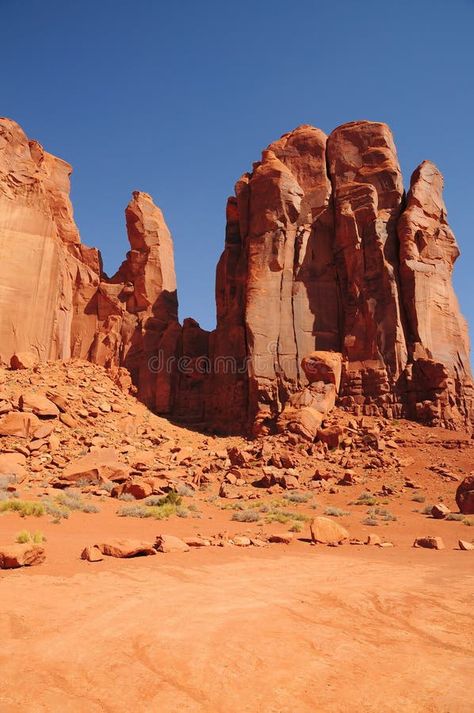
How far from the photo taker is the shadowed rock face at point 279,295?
29.4m

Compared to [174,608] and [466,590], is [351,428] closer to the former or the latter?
[466,590]

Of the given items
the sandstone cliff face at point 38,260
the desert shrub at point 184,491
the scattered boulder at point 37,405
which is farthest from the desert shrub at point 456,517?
the sandstone cliff face at point 38,260

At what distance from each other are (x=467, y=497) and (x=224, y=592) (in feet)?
42.8

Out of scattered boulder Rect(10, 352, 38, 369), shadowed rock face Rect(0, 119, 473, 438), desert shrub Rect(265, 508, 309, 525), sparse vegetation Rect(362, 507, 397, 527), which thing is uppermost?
shadowed rock face Rect(0, 119, 473, 438)

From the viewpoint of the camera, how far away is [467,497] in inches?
651

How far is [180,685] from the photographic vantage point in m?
3.61

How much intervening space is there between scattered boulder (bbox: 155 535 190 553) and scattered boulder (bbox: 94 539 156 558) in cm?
43

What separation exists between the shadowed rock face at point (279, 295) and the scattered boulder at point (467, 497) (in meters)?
10.3

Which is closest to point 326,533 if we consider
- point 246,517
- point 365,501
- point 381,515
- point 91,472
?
point 246,517

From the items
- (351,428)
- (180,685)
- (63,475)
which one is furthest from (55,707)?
(351,428)

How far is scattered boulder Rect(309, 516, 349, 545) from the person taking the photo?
38.7ft

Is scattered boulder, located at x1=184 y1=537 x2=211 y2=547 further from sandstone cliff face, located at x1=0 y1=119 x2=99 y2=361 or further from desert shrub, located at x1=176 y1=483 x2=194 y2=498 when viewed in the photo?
sandstone cliff face, located at x1=0 y1=119 x2=99 y2=361

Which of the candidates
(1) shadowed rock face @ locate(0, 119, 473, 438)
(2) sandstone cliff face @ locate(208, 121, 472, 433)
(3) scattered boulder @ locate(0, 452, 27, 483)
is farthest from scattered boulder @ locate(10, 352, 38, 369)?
(2) sandstone cliff face @ locate(208, 121, 472, 433)

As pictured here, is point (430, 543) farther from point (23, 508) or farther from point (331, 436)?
point (331, 436)
